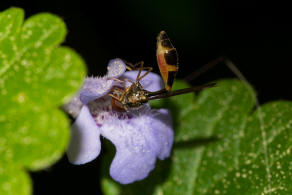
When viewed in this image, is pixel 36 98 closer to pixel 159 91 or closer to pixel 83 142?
pixel 83 142

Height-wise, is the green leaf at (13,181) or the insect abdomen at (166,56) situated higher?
the green leaf at (13,181)

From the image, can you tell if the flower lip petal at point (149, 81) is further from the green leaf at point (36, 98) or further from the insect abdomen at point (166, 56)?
the green leaf at point (36, 98)

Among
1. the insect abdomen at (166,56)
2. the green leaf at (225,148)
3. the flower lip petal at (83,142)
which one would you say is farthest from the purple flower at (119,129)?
the green leaf at (225,148)

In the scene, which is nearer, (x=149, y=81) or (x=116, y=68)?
(x=116, y=68)

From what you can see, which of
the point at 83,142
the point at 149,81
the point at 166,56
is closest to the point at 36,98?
the point at 83,142

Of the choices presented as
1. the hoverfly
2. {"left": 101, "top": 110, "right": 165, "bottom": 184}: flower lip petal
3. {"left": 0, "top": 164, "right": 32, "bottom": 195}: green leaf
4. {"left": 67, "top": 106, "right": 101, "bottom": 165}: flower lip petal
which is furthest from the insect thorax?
{"left": 0, "top": 164, "right": 32, "bottom": 195}: green leaf

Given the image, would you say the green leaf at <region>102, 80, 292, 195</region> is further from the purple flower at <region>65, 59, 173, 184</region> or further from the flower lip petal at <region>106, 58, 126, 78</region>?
the flower lip petal at <region>106, 58, 126, 78</region>
